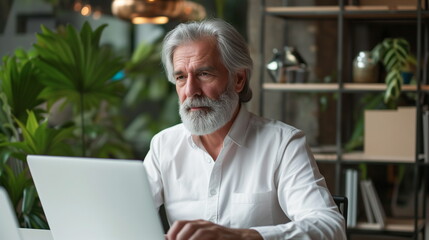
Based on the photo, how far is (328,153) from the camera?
4.34 meters

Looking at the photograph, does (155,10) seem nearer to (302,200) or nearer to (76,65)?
(76,65)

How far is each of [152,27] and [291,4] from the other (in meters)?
1.35

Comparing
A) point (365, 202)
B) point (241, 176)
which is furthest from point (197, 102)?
point (365, 202)

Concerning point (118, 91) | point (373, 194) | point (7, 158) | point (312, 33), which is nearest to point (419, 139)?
point (373, 194)

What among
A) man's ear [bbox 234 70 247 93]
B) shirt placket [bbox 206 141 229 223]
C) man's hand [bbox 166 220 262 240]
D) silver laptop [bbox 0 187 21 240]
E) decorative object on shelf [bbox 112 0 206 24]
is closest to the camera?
silver laptop [bbox 0 187 21 240]

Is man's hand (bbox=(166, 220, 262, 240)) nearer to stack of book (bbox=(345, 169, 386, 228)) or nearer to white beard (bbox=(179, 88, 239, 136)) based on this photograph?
white beard (bbox=(179, 88, 239, 136))

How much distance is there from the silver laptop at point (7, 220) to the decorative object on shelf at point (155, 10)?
378 cm

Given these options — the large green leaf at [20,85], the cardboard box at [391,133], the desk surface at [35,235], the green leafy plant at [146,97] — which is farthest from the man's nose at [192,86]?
the green leafy plant at [146,97]

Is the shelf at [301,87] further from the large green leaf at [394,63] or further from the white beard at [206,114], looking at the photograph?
the white beard at [206,114]

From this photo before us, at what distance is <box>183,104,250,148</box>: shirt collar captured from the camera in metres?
2.25

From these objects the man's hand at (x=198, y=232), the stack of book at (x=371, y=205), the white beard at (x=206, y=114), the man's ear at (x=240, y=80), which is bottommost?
the stack of book at (x=371, y=205)

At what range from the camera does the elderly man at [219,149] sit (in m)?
2.13

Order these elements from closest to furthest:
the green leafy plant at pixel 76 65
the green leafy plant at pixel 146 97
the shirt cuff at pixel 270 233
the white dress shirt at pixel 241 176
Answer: the shirt cuff at pixel 270 233 → the white dress shirt at pixel 241 176 → the green leafy plant at pixel 76 65 → the green leafy plant at pixel 146 97

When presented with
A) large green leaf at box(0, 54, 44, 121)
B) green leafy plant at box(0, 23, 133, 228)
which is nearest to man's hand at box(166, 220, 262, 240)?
green leafy plant at box(0, 23, 133, 228)
